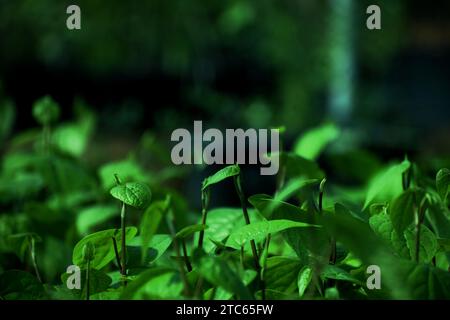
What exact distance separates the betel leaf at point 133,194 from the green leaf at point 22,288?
0.37 feet

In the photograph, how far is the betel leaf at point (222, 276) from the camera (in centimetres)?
52

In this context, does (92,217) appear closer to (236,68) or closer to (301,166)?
(301,166)

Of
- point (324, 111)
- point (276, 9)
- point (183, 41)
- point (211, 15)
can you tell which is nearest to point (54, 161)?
point (276, 9)

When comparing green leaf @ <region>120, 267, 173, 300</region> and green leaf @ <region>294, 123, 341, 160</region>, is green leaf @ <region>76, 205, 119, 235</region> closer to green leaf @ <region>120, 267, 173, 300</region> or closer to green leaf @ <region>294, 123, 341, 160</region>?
green leaf @ <region>294, 123, 341, 160</region>

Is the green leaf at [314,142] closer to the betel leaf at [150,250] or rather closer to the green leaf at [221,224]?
the green leaf at [221,224]

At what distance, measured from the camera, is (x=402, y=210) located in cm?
59

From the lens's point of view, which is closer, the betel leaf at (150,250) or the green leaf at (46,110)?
the betel leaf at (150,250)

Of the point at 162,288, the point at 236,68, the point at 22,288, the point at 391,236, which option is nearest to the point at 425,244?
the point at 391,236

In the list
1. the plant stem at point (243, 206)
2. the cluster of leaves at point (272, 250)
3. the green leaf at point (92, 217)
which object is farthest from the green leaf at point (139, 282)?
the green leaf at point (92, 217)

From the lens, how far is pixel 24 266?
0.92 metres

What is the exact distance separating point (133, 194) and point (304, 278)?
169mm

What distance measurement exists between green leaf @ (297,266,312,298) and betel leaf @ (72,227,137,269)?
16 centimetres

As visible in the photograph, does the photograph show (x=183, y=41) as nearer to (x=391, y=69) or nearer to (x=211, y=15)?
(x=211, y=15)

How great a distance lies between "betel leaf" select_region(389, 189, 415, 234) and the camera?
1.89 feet
